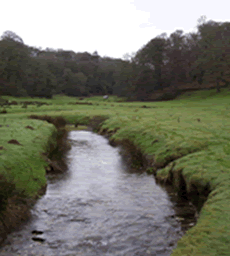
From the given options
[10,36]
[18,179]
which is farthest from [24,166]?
[10,36]

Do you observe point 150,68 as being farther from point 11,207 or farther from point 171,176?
point 11,207

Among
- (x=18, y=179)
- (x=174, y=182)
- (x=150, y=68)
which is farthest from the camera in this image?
(x=150, y=68)

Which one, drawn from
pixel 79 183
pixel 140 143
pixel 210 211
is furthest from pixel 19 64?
pixel 210 211

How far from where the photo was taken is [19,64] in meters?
91.1

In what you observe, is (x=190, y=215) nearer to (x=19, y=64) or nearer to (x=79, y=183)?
(x=79, y=183)

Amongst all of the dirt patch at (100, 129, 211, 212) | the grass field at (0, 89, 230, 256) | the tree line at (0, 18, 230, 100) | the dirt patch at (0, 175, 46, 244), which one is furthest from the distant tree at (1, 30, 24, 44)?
the dirt patch at (0, 175, 46, 244)

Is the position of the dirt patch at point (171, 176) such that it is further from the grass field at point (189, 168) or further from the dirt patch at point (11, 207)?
the dirt patch at point (11, 207)

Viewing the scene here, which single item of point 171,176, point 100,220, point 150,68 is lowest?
point 100,220

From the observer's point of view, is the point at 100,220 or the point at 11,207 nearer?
the point at 11,207

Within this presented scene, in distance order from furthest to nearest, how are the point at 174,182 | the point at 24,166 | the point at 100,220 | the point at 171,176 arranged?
the point at 171,176 < the point at 174,182 < the point at 24,166 < the point at 100,220

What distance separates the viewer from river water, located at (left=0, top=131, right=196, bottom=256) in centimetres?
746

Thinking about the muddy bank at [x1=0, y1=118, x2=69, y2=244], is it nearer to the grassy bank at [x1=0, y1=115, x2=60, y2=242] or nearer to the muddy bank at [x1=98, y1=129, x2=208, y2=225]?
the grassy bank at [x1=0, y1=115, x2=60, y2=242]

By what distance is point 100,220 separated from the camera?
9109mm

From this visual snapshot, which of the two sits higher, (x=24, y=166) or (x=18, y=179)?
(x=24, y=166)
